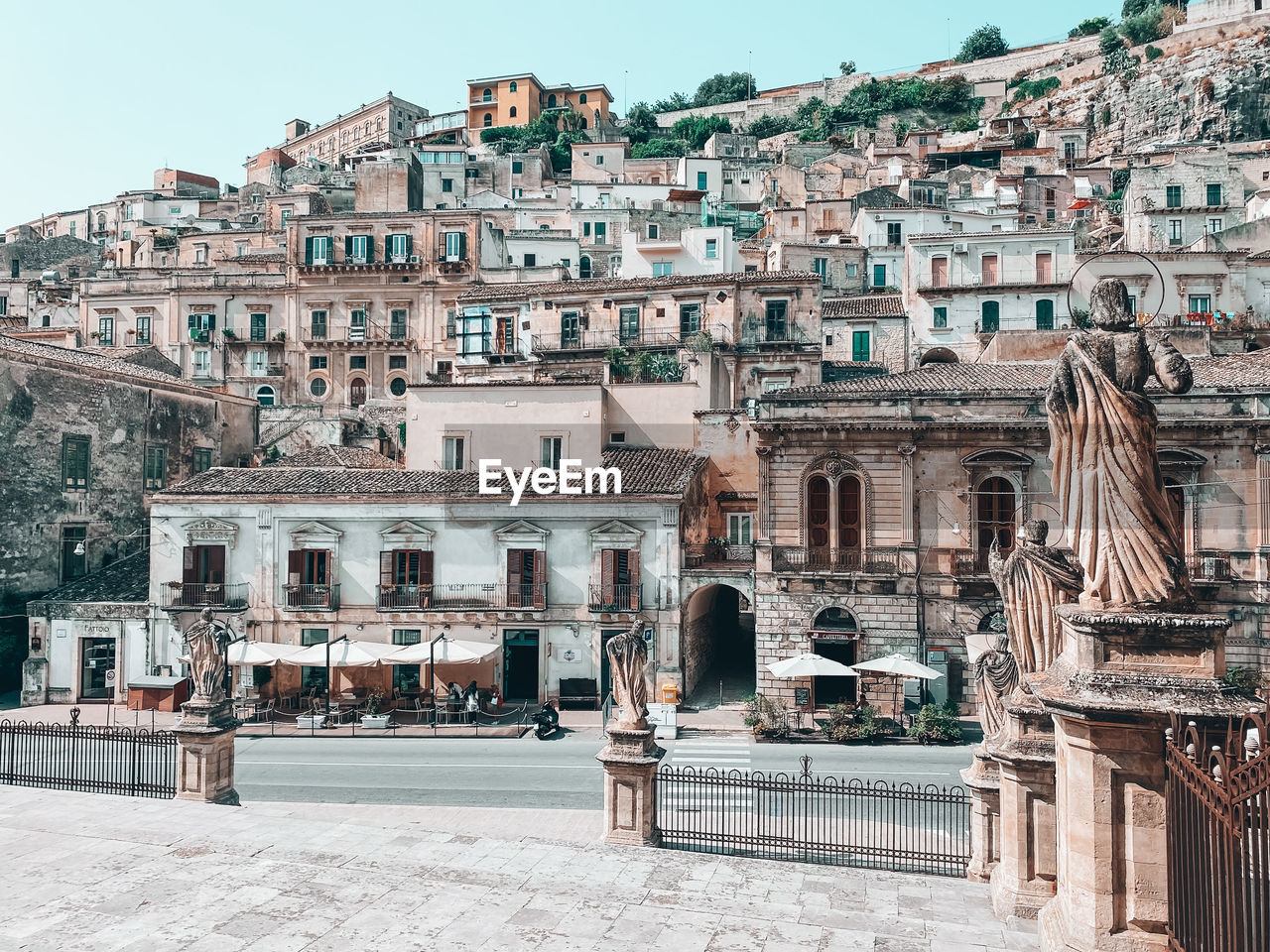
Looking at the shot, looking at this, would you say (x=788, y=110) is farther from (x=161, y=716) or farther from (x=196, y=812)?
(x=196, y=812)

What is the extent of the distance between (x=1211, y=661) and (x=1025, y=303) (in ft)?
139

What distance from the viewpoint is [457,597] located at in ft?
97.2

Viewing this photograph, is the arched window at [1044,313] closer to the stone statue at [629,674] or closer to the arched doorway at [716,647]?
the arched doorway at [716,647]

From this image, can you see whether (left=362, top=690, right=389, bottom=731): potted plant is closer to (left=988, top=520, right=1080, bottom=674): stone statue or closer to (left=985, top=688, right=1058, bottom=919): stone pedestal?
(left=985, top=688, right=1058, bottom=919): stone pedestal

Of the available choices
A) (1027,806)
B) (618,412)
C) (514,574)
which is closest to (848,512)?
(514,574)

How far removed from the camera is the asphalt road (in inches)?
755

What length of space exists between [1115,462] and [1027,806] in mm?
4754

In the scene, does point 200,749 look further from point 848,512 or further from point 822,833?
point 848,512

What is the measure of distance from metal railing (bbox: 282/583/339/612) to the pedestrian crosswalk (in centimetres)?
1207

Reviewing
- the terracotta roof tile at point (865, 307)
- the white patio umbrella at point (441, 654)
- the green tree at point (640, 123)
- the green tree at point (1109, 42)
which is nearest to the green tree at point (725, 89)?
the green tree at point (640, 123)

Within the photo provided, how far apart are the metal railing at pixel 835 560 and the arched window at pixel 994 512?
2.55m

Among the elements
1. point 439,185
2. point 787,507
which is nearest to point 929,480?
point 787,507

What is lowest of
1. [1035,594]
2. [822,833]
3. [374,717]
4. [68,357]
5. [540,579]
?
[374,717]

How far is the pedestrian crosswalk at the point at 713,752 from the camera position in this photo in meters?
22.0
